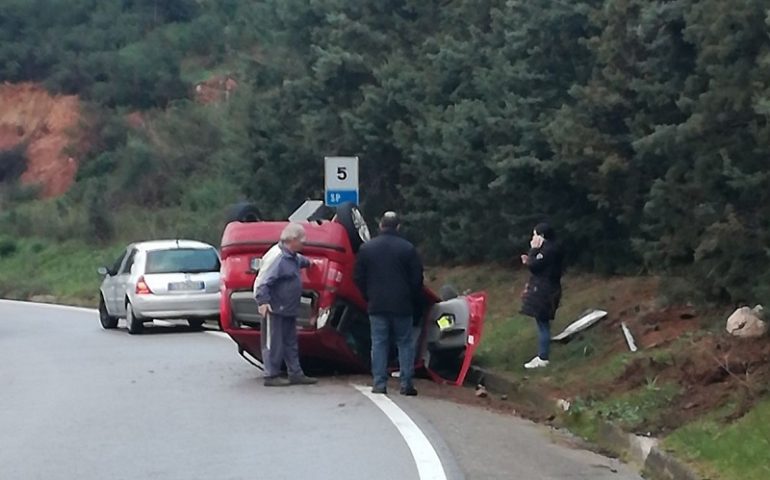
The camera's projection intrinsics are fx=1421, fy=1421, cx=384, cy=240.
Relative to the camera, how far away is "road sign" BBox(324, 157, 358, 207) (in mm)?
22422

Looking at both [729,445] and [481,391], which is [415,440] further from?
[481,391]

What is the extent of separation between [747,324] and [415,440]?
13.3ft

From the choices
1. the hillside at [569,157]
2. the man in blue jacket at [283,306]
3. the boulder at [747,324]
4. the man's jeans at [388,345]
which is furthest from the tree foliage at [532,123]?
the man in blue jacket at [283,306]

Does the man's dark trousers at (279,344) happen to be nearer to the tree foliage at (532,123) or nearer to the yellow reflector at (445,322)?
the yellow reflector at (445,322)

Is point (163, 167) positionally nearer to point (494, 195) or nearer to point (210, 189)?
point (210, 189)

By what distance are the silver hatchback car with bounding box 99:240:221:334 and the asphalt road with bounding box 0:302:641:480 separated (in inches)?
238

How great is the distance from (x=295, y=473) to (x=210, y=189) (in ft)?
144

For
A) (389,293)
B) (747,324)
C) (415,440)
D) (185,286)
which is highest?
(389,293)

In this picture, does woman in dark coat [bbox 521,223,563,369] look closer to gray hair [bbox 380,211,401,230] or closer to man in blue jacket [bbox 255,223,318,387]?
gray hair [bbox 380,211,401,230]

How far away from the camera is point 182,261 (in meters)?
25.3

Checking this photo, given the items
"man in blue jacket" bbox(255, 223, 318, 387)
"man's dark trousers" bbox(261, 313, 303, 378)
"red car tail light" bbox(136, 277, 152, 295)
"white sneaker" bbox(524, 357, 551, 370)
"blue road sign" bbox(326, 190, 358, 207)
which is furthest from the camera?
"red car tail light" bbox(136, 277, 152, 295)

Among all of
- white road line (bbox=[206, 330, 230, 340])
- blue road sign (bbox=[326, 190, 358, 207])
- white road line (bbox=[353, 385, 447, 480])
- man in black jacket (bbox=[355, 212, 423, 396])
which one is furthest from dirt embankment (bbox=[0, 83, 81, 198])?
white road line (bbox=[353, 385, 447, 480])

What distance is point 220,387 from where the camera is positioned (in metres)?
Result: 15.7


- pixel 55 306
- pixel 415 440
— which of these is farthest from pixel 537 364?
pixel 55 306
